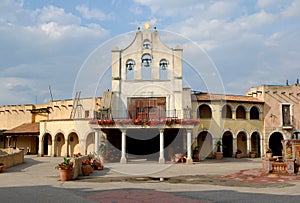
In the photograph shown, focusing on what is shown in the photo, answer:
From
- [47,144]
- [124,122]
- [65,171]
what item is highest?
[124,122]

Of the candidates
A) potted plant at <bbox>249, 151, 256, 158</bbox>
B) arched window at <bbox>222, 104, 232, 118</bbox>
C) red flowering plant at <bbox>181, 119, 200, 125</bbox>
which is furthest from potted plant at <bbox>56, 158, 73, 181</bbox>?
potted plant at <bbox>249, 151, 256, 158</bbox>

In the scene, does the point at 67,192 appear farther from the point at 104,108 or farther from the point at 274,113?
the point at 274,113

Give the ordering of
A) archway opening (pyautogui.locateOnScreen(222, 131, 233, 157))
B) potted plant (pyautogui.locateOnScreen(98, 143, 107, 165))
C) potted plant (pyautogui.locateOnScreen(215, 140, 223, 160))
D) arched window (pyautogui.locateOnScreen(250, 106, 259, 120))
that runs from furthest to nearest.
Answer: arched window (pyautogui.locateOnScreen(250, 106, 259, 120))
archway opening (pyautogui.locateOnScreen(222, 131, 233, 157))
potted plant (pyautogui.locateOnScreen(215, 140, 223, 160))
potted plant (pyautogui.locateOnScreen(98, 143, 107, 165))

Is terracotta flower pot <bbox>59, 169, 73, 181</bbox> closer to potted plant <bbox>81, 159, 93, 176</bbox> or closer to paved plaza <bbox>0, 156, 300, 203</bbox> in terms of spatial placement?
paved plaza <bbox>0, 156, 300, 203</bbox>

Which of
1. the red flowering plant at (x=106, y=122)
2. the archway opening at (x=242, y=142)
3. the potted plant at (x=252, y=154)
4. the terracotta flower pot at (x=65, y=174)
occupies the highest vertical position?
the red flowering plant at (x=106, y=122)

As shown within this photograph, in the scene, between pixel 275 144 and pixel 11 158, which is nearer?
pixel 11 158

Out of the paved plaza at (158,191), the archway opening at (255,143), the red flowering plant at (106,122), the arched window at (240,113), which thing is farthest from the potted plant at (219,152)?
the paved plaza at (158,191)

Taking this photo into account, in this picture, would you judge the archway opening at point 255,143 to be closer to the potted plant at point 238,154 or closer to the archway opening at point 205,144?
the potted plant at point 238,154

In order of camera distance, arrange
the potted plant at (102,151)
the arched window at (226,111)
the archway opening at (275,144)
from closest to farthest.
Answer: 1. the potted plant at (102,151)
2. the arched window at (226,111)
3. the archway opening at (275,144)

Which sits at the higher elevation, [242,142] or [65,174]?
[242,142]

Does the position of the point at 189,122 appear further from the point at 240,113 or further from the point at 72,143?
the point at 72,143

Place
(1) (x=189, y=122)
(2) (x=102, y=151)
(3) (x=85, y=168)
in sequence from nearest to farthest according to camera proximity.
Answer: (3) (x=85, y=168), (1) (x=189, y=122), (2) (x=102, y=151)

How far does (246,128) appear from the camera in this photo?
33.3 metres

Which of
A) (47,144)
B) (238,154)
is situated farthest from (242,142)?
(47,144)
